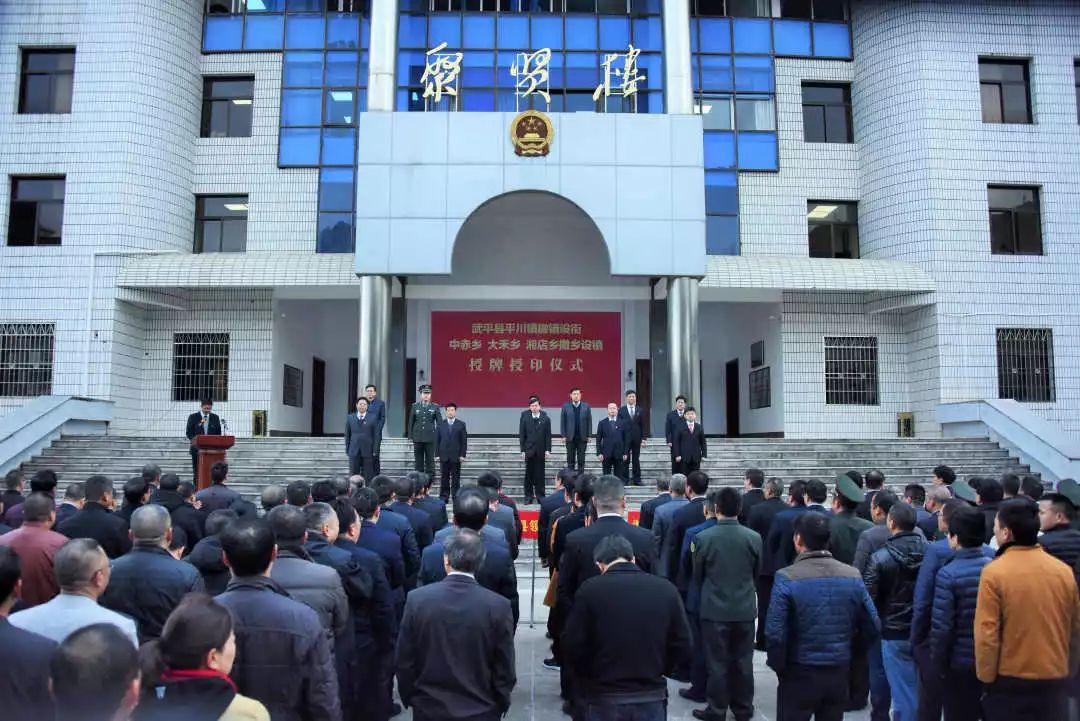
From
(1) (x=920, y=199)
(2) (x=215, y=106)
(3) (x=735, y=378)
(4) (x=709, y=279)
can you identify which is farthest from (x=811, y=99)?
(2) (x=215, y=106)

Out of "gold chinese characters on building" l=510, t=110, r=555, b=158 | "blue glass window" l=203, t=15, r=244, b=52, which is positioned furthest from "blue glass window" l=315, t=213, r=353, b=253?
"gold chinese characters on building" l=510, t=110, r=555, b=158

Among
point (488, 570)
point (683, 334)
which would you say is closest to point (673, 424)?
point (683, 334)

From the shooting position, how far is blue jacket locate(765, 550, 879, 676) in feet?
12.2

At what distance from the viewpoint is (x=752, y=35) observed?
57.5 ft

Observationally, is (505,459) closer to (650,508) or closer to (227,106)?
(650,508)

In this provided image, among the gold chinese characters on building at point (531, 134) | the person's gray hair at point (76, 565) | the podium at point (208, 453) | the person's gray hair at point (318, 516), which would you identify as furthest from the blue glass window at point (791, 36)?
the person's gray hair at point (76, 565)

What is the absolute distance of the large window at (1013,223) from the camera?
16.1 metres

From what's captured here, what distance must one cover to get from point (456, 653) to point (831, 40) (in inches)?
693

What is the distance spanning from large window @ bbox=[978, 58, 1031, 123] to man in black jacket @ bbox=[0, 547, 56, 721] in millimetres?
17985

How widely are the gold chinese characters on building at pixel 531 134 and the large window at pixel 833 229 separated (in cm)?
608

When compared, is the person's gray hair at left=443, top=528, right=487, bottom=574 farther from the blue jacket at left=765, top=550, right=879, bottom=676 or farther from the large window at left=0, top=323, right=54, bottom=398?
the large window at left=0, top=323, right=54, bottom=398

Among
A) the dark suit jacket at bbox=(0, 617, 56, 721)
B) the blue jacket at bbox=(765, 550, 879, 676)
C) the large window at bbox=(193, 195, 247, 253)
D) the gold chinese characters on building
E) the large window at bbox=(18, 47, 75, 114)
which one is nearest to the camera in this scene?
the dark suit jacket at bbox=(0, 617, 56, 721)

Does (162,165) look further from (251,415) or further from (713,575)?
(713,575)

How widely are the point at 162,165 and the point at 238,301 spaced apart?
9.37 feet
